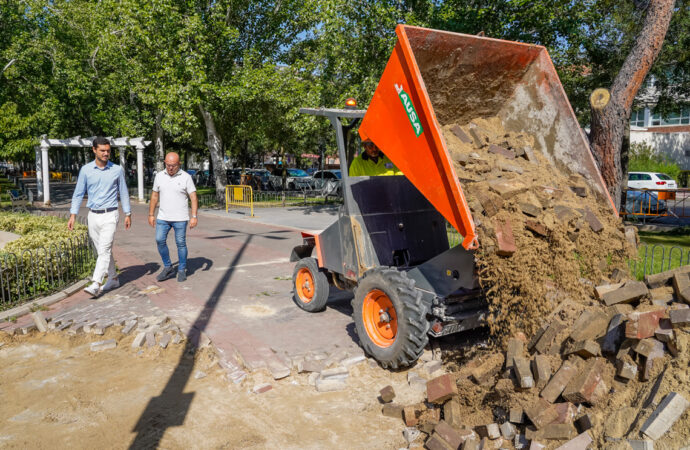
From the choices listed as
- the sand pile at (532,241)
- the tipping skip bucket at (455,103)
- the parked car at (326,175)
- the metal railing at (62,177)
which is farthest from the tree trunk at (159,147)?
the metal railing at (62,177)

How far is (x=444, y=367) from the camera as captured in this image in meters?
4.45

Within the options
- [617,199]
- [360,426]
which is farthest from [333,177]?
[360,426]

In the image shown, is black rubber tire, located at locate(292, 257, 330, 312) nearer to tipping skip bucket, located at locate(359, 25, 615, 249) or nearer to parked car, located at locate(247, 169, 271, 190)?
tipping skip bucket, located at locate(359, 25, 615, 249)

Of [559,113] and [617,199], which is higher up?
[559,113]

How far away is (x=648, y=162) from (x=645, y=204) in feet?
66.4

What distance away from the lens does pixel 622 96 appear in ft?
26.7

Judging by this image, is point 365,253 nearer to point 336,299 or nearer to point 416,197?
point 416,197

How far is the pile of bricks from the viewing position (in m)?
2.86

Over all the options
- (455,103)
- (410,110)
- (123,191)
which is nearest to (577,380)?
(410,110)

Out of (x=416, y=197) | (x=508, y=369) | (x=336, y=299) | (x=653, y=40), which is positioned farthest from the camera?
(x=653, y=40)

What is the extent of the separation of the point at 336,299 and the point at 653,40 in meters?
6.65

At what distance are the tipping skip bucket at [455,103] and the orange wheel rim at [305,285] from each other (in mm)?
2182

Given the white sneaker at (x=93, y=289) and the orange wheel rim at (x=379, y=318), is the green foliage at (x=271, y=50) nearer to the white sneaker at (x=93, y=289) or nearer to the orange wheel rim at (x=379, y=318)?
the white sneaker at (x=93, y=289)

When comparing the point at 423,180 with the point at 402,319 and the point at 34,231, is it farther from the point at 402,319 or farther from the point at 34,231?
the point at 34,231
